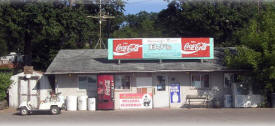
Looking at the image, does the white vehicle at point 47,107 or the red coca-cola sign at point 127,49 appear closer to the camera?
the white vehicle at point 47,107

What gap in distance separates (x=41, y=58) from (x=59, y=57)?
1273cm

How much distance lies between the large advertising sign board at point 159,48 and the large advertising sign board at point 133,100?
2.40 metres

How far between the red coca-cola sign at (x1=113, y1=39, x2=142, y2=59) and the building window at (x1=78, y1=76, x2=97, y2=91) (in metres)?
2.07

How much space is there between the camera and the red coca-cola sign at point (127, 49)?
22641 millimetres

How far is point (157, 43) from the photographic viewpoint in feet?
74.8

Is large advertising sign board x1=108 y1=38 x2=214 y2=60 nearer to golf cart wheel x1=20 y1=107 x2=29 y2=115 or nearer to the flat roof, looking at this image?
the flat roof

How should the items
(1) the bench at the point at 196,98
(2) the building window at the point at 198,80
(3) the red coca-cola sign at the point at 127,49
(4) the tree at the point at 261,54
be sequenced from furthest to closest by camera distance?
(2) the building window at the point at 198,80
(3) the red coca-cola sign at the point at 127,49
(1) the bench at the point at 196,98
(4) the tree at the point at 261,54

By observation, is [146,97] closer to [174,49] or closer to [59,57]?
[174,49]

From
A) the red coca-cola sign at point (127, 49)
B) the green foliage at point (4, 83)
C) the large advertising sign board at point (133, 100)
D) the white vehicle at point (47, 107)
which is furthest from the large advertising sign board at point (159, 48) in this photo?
the green foliage at point (4, 83)

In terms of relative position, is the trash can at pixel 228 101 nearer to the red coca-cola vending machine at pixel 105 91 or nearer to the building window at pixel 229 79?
the building window at pixel 229 79

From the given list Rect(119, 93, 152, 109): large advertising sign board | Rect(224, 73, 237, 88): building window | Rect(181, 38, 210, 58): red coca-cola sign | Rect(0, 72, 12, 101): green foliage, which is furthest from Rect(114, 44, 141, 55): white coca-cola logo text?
Rect(0, 72, 12, 101): green foliage

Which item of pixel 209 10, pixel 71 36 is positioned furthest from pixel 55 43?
pixel 209 10

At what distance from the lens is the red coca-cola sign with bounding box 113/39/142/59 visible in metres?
22.6

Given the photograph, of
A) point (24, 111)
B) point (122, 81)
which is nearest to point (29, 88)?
point (24, 111)
